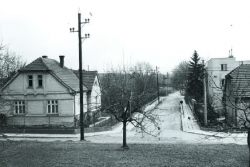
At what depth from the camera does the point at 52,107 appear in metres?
28.1

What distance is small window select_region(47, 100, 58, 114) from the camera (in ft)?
91.6

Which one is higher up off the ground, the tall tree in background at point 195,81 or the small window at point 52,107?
the tall tree in background at point 195,81

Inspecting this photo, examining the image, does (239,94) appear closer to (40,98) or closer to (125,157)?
(125,157)

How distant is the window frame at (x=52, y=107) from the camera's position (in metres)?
27.9

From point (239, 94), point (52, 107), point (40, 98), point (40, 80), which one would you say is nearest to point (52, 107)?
point (52, 107)

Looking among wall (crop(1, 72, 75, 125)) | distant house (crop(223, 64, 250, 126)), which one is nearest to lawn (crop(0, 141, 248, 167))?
distant house (crop(223, 64, 250, 126))

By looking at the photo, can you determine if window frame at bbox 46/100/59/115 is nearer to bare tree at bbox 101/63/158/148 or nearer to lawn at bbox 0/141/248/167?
bare tree at bbox 101/63/158/148

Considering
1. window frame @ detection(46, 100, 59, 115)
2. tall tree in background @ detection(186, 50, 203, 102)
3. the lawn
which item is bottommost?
the lawn

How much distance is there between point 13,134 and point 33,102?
450 cm

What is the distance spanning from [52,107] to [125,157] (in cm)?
1672

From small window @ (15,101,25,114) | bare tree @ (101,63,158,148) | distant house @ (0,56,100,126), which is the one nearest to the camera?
bare tree @ (101,63,158,148)

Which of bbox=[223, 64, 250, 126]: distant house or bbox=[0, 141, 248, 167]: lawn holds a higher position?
bbox=[223, 64, 250, 126]: distant house

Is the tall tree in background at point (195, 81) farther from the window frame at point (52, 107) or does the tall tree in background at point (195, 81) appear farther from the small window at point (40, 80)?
the small window at point (40, 80)

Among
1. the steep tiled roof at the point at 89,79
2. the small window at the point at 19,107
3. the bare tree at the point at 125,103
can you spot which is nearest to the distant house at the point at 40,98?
the small window at the point at 19,107
